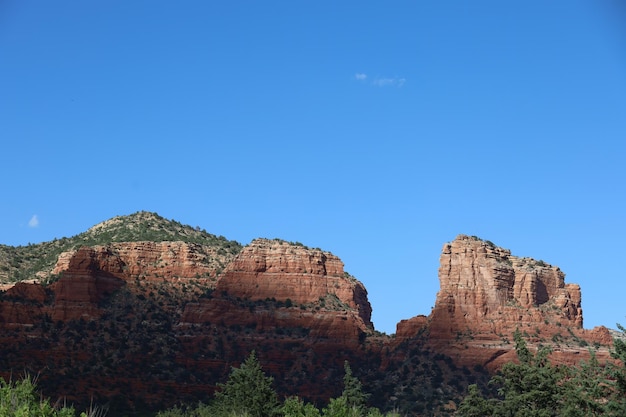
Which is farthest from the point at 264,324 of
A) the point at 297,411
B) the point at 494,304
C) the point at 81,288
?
the point at 297,411

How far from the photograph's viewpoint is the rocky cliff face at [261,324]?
13588 cm

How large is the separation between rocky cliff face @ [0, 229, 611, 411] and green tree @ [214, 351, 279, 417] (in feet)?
84.5

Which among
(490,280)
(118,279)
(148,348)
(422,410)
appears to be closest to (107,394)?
(148,348)

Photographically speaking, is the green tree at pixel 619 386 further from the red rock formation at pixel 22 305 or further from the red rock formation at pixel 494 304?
the red rock formation at pixel 22 305

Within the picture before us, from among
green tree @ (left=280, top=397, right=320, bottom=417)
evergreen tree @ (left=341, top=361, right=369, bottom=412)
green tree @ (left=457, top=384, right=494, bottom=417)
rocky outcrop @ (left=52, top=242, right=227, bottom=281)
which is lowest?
green tree @ (left=280, top=397, right=320, bottom=417)

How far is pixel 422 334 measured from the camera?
146 meters

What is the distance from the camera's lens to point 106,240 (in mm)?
161000

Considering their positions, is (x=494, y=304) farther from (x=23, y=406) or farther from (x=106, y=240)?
(x=23, y=406)

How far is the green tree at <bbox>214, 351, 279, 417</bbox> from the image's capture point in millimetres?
97188

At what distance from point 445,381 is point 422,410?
798cm

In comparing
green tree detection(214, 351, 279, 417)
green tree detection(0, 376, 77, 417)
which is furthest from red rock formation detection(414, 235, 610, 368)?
green tree detection(0, 376, 77, 417)

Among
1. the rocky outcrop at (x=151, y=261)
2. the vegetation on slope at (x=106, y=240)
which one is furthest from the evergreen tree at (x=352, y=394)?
the vegetation on slope at (x=106, y=240)

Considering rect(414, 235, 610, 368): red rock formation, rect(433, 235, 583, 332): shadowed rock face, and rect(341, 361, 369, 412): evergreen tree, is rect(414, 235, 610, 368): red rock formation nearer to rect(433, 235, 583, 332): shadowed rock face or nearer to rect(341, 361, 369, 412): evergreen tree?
rect(433, 235, 583, 332): shadowed rock face

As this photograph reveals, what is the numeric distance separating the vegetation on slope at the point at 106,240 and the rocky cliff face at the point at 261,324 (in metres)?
6.13
